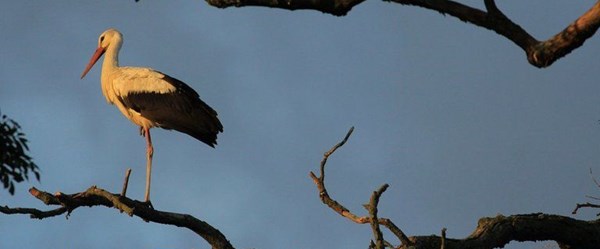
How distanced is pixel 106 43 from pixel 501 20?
10.4 meters

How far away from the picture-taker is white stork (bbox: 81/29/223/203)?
49.9ft

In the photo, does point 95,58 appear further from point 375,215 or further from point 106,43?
point 375,215

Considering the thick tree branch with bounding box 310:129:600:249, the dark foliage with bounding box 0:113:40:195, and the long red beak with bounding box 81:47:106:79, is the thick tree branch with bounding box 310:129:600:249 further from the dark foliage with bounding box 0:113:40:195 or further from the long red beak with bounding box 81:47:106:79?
the long red beak with bounding box 81:47:106:79

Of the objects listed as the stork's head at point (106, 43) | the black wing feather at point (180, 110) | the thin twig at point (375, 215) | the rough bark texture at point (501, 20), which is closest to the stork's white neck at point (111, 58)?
the stork's head at point (106, 43)

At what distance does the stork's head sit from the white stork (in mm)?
443

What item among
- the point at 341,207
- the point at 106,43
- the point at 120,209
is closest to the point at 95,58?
the point at 106,43

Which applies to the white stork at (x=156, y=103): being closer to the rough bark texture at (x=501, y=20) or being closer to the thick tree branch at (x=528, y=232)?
the thick tree branch at (x=528, y=232)

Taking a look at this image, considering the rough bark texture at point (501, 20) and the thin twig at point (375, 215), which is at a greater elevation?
the rough bark texture at point (501, 20)

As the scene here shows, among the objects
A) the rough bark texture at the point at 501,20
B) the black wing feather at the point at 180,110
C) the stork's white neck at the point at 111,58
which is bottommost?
the rough bark texture at the point at 501,20

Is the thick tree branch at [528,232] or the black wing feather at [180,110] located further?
the black wing feather at [180,110]

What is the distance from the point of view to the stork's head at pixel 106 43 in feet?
56.7

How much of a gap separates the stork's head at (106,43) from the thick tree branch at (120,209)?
5.70 m

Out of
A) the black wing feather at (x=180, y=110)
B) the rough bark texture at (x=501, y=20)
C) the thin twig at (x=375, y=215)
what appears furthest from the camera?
the black wing feather at (x=180, y=110)

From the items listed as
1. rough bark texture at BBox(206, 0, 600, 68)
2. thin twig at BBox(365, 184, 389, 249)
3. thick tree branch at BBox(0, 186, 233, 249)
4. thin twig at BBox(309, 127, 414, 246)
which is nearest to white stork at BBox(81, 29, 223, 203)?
thick tree branch at BBox(0, 186, 233, 249)
